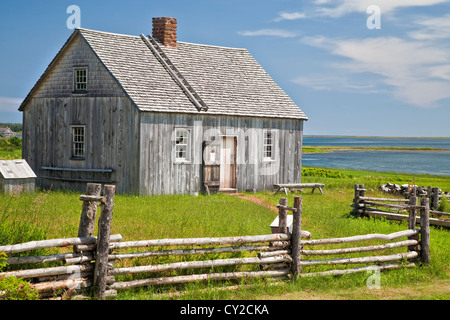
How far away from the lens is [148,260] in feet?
32.9

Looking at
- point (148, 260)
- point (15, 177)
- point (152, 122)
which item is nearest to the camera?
point (148, 260)

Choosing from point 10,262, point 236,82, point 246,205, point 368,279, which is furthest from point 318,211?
point 10,262

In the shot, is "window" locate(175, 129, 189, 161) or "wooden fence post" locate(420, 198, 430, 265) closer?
"wooden fence post" locate(420, 198, 430, 265)

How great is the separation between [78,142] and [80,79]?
2.78m

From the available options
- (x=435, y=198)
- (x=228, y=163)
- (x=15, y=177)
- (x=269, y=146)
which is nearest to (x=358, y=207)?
(x=435, y=198)

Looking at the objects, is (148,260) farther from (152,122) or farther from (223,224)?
(152,122)

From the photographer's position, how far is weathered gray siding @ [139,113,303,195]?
Answer: 2220cm

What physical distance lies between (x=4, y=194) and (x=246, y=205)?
890 cm

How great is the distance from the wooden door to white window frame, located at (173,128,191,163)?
1.84m

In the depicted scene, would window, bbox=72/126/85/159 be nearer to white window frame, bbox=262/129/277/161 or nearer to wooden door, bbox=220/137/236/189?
wooden door, bbox=220/137/236/189

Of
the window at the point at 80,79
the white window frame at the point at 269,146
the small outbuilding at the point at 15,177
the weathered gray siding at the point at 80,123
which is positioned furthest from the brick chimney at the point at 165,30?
the small outbuilding at the point at 15,177

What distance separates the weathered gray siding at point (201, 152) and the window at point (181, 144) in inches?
9.2

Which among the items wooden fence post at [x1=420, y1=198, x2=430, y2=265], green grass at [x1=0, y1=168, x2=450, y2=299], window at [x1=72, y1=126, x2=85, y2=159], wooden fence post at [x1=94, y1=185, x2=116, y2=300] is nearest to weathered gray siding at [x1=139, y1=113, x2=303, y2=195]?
green grass at [x1=0, y1=168, x2=450, y2=299]
